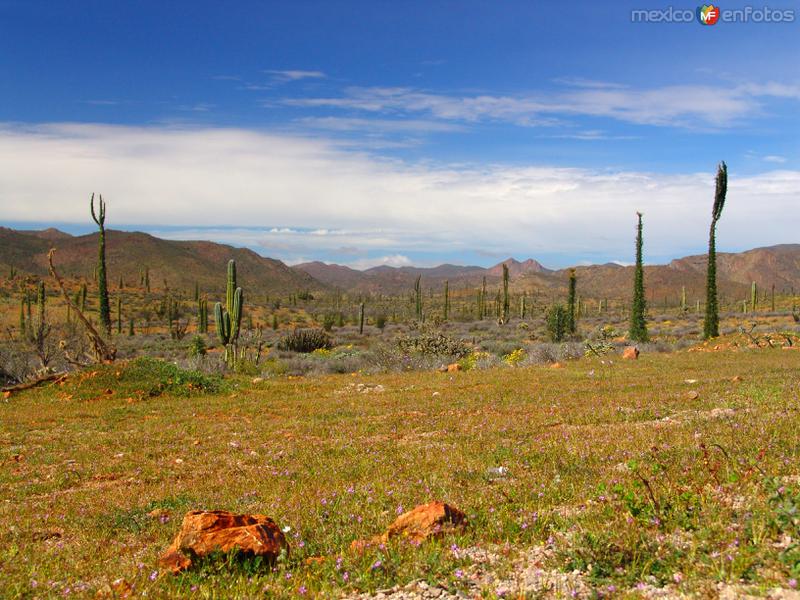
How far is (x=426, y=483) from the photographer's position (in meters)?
6.49

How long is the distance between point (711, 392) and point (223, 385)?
40.9ft

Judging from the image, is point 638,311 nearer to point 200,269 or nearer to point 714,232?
point 714,232

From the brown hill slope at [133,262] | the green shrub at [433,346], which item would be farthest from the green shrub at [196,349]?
the brown hill slope at [133,262]

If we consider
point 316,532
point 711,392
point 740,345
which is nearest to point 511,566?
point 316,532

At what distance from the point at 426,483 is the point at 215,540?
262 centimetres

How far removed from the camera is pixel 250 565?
4398 mm

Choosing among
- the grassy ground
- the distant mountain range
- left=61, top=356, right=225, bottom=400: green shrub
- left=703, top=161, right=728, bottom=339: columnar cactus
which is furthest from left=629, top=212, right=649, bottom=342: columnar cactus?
the distant mountain range

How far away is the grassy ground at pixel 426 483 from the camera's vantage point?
404 centimetres

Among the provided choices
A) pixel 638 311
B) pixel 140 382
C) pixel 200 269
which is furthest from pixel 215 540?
pixel 200 269

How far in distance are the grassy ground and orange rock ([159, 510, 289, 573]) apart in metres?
0.12

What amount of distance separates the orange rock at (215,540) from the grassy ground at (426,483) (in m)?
0.12

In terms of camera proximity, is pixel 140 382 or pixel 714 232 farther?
pixel 714 232

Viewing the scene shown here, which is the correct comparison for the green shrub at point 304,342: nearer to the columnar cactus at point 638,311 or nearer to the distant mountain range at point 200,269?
the columnar cactus at point 638,311

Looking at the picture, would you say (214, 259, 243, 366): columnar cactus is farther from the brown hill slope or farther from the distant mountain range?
the brown hill slope
